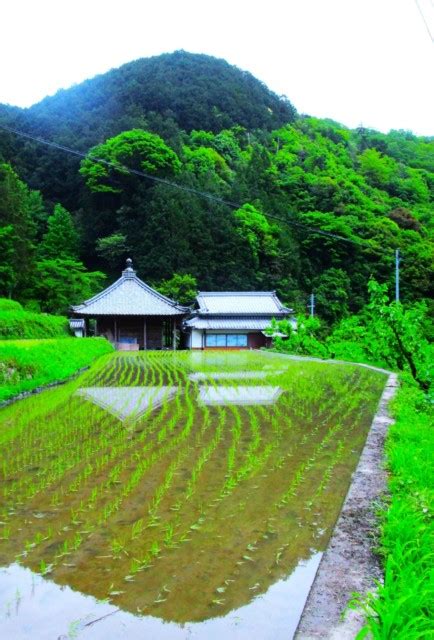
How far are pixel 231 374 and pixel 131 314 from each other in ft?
58.7

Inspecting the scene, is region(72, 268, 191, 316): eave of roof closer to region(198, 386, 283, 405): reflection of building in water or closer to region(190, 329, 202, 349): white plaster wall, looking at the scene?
region(190, 329, 202, 349): white plaster wall

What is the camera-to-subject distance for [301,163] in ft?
183

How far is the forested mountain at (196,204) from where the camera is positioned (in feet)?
130

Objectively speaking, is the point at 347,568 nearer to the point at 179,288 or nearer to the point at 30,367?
the point at 30,367

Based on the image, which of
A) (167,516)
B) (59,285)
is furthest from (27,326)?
(167,516)

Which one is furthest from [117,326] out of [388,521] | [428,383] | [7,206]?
[388,521]

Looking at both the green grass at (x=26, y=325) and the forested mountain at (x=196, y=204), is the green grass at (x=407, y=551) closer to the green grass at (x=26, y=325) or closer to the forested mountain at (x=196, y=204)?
the green grass at (x=26, y=325)

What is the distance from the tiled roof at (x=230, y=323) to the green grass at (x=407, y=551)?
28.2 metres

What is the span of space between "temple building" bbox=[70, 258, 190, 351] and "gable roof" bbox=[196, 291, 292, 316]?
2803mm

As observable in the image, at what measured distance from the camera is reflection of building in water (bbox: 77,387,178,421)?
290 inches

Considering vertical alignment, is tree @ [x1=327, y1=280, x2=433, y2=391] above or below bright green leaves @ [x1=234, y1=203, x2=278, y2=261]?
below

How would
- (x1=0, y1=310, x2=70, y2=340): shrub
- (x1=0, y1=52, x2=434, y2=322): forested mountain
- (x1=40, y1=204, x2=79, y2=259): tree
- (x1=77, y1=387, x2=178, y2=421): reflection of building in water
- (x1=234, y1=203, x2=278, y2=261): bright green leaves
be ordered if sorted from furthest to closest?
(x1=234, y1=203, x2=278, y2=261): bright green leaves < (x1=40, y1=204, x2=79, y2=259): tree < (x1=0, y1=52, x2=434, y2=322): forested mountain < (x1=0, y1=310, x2=70, y2=340): shrub < (x1=77, y1=387, x2=178, y2=421): reflection of building in water

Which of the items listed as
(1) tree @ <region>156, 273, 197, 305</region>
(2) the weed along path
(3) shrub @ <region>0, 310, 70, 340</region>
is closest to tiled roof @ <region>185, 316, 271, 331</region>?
(1) tree @ <region>156, 273, 197, 305</region>

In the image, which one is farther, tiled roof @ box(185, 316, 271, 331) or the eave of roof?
tiled roof @ box(185, 316, 271, 331)
